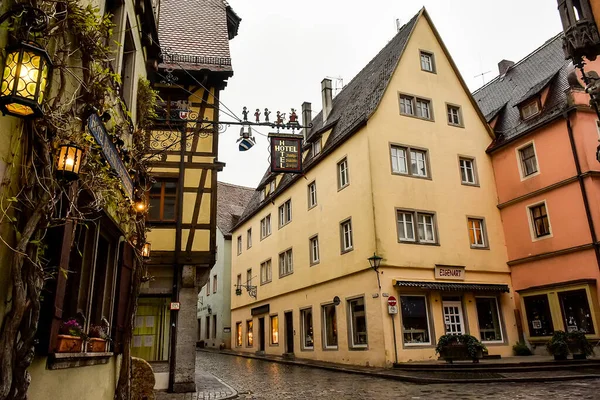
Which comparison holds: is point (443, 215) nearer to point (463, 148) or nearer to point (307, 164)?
point (463, 148)

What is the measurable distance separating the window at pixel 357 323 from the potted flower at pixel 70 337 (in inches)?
545

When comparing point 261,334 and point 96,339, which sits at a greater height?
point 261,334

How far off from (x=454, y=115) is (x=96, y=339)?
63.3 ft

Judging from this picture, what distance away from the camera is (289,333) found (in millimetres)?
24797

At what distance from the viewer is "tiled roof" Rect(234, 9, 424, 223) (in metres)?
20.2

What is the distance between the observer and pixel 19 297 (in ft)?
11.6

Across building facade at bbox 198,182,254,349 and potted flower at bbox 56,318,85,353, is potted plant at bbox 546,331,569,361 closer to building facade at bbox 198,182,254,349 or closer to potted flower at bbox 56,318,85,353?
potted flower at bbox 56,318,85,353

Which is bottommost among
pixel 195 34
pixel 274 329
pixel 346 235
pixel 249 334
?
pixel 249 334

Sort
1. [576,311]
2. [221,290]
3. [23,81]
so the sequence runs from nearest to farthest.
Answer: [23,81]
[576,311]
[221,290]

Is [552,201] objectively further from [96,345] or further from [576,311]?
[96,345]

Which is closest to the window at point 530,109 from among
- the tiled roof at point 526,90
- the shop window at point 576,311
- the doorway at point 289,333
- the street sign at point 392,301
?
the tiled roof at point 526,90

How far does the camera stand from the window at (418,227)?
18.3m

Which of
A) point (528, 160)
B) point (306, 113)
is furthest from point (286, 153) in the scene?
point (306, 113)

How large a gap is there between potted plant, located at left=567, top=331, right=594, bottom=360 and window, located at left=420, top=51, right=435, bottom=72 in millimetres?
12385
